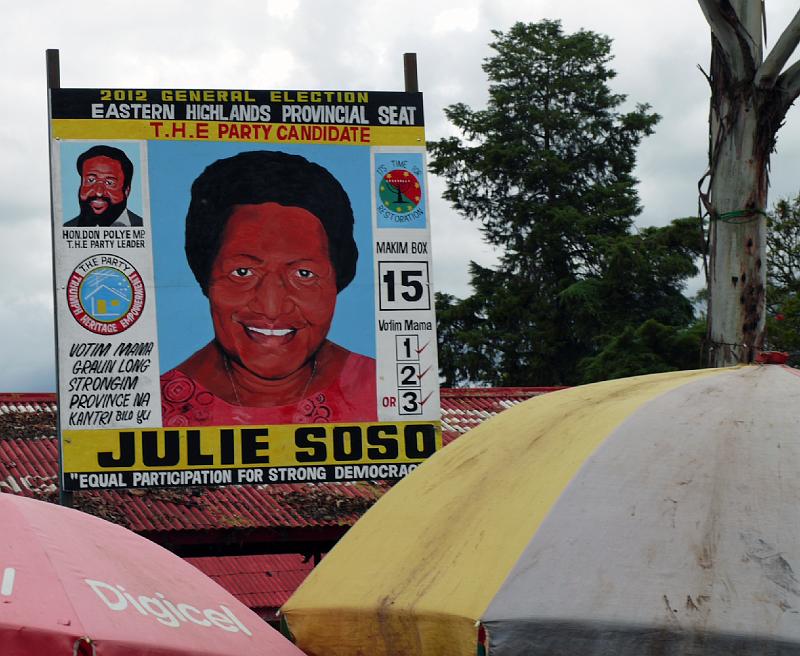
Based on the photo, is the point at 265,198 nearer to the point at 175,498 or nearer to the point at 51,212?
the point at 51,212

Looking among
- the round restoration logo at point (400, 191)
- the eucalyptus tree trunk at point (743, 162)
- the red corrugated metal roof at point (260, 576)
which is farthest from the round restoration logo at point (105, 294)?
the eucalyptus tree trunk at point (743, 162)

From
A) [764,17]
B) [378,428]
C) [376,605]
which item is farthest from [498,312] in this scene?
[376,605]

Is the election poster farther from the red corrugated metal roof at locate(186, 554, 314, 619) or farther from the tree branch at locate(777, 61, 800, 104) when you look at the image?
the tree branch at locate(777, 61, 800, 104)

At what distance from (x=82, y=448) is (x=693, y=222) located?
92.1ft

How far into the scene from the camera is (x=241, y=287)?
11.2m

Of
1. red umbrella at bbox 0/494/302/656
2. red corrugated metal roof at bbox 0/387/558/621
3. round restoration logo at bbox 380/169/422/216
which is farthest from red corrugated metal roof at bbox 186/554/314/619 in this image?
red umbrella at bbox 0/494/302/656

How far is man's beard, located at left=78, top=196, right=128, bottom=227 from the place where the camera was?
10961mm

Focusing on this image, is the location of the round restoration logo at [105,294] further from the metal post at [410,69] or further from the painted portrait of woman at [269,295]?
the metal post at [410,69]

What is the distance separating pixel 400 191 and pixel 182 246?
1974 mm

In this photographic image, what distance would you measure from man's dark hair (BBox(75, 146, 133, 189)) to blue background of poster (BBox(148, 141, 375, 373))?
184mm

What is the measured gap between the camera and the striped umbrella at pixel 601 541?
3518mm

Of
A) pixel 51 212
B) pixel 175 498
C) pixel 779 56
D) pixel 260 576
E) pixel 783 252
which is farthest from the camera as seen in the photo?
pixel 783 252

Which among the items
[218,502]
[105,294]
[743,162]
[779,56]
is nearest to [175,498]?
[218,502]

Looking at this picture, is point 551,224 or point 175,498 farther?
point 551,224
